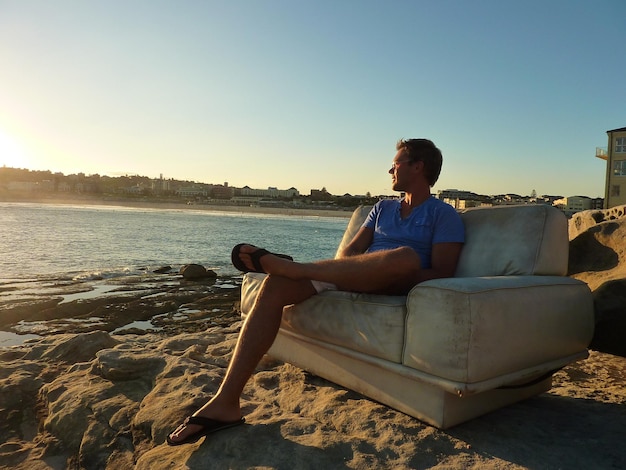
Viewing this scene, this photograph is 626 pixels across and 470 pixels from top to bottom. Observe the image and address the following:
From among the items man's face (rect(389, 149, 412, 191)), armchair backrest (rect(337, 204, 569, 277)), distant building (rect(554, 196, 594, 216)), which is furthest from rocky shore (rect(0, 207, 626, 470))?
distant building (rect(554, 196, 594, 216))

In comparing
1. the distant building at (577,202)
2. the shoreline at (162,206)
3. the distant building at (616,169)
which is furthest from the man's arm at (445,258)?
the shoreline at (162,206)

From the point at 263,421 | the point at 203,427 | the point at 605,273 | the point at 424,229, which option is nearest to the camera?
the point at 203,427

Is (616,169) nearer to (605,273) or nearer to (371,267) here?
(605,273)

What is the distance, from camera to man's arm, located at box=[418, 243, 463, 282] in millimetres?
2715

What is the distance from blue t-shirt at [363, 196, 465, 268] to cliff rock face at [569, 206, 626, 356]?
1.36 m

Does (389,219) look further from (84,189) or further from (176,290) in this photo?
(84,189)

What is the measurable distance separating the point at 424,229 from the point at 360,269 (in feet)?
2.28

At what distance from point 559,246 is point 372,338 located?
4.33 feet

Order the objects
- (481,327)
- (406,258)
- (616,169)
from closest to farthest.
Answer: (481,327) → (406,258) → (616,169)

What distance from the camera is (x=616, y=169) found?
34656 millimetres

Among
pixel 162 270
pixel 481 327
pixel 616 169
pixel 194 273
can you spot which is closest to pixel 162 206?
pixel 616 169

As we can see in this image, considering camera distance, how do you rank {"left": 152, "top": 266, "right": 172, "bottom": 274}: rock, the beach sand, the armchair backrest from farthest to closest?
{"left": 152, "top": 266, "right": 172, "bottom": 274}: rock → the armchair backrest → the beach sand

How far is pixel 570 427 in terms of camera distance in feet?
7.25

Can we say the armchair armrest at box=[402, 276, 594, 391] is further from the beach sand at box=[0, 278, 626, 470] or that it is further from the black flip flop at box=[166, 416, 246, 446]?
the black flip flop at box=[166, 416, 246, 446]
